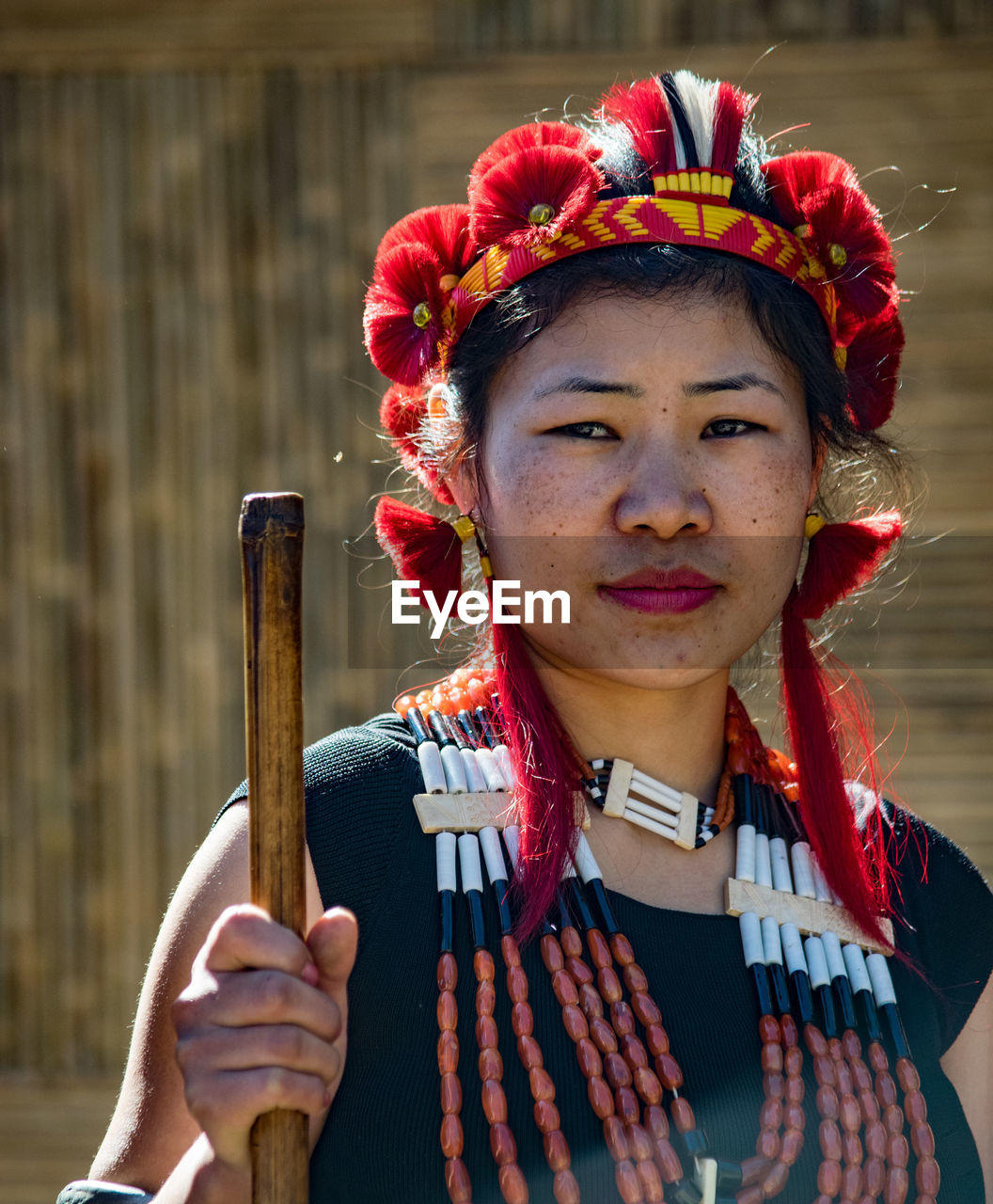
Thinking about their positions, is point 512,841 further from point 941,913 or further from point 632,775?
point 941,913

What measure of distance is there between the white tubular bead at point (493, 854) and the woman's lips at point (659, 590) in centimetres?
30

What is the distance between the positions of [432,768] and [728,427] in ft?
1.75

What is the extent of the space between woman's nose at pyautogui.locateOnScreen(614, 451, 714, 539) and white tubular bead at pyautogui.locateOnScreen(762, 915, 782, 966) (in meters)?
0.48

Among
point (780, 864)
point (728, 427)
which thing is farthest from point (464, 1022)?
point (728, 427)

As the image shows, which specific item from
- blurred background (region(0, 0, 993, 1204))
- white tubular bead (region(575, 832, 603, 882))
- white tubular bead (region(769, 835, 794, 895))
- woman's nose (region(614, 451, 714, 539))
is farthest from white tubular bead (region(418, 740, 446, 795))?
blurred background (region(0, 0, 993, 1204))

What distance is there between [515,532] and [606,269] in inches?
13.2

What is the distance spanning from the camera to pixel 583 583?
5.44 ft

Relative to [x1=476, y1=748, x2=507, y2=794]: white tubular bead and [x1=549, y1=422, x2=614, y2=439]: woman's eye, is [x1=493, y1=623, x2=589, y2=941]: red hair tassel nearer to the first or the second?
[x1=476, y1=748, x2=507, y2=794]: white tubular bead

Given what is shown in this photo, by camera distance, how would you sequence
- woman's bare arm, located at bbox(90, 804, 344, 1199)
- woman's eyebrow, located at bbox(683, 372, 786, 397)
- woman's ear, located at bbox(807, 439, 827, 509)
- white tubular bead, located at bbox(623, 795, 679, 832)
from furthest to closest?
1. woman's ear, located at bbox(807, 439, 827, 509)
2. white tubular bead, located at bbox(623, 795, 679, 832)
3. woman's eyebrow, located at bbox(683, 372, 786, 397)
4. woman's bare arm, located at bbox(90, 804, 344, 1199)

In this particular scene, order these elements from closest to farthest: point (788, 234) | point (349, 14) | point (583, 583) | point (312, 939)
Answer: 1. point (312, 939)
2. point (583, 583)
3. point (788, 234)
4. point (349, 14)

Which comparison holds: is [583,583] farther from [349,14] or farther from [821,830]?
[349,14]

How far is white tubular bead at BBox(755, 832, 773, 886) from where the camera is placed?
1755 millimetres

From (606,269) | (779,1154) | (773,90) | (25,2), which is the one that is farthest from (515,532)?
(25,2)

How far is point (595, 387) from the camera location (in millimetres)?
1640
